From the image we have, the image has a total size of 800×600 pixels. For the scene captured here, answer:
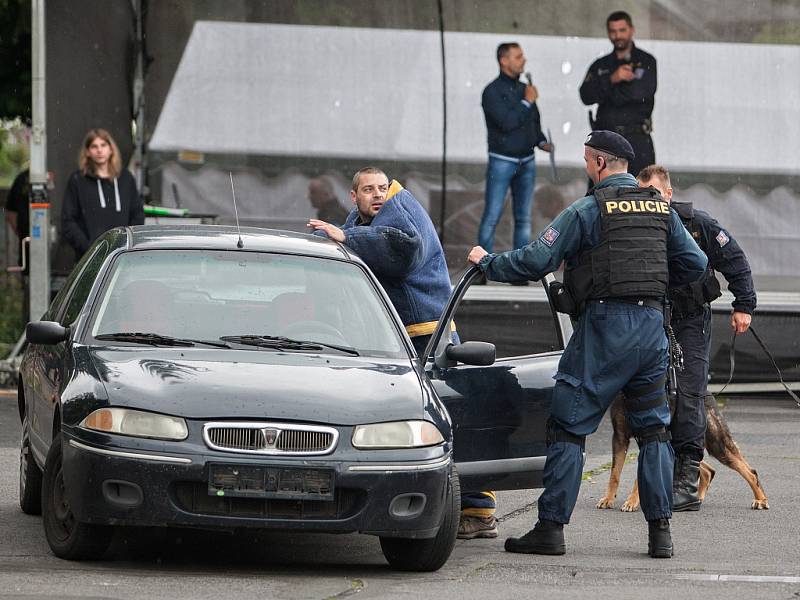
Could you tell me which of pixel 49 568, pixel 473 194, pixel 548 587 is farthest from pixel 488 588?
pixel 473 194

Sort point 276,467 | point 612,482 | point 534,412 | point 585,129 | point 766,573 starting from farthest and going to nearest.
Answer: point 585,129
point 612,482
point 534,412
point 766,573
point 276,467

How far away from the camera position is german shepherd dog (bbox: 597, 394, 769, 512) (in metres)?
8.93

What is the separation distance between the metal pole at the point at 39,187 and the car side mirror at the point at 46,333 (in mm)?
6160

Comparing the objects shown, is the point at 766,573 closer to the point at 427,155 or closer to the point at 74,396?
the point at 74,396

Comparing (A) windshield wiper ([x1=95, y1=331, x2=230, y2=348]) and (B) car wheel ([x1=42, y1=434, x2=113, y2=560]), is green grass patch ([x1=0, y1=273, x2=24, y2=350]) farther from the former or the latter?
(B) car wheel ([x1=42, y1=434, x2=113, y2=560])

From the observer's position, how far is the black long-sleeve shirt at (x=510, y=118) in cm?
1431

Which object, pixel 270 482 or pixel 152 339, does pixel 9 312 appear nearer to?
pixel 152 339

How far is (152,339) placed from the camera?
701 centimetres

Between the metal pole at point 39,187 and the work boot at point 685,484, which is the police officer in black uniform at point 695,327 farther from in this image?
the metal pole at point 39,187

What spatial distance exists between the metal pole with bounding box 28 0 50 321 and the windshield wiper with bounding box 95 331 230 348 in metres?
6.27

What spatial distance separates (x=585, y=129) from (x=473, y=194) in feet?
3.61

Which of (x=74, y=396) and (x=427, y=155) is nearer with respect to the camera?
(x=74, y=396)

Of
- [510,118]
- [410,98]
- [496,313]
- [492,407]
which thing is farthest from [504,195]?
[492,407]

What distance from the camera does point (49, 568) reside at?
21.7ft
